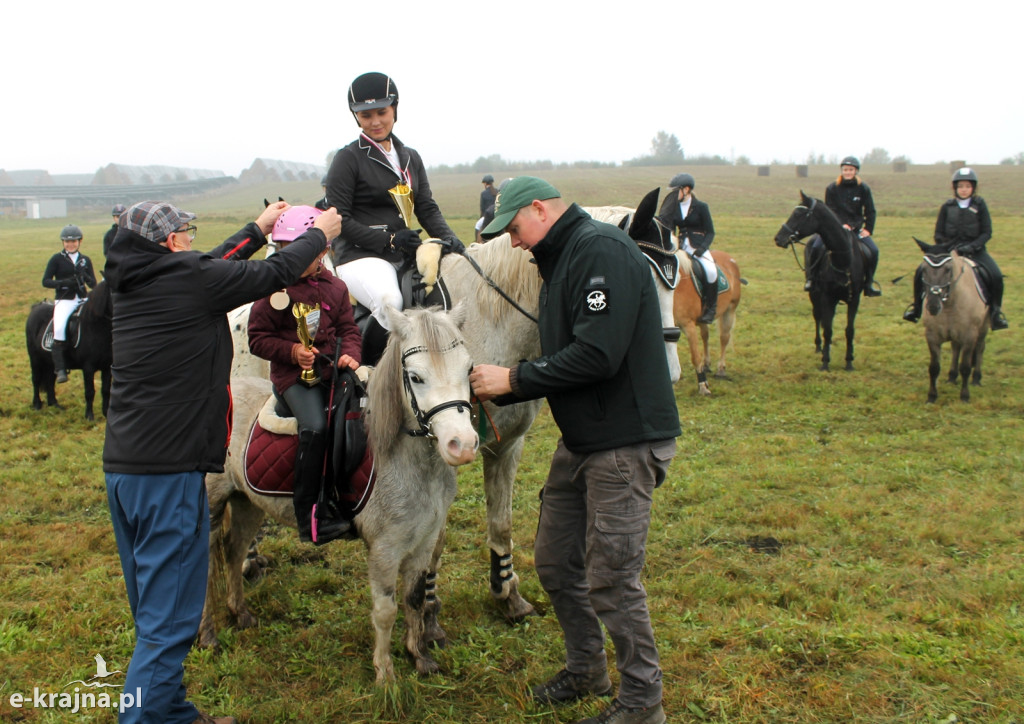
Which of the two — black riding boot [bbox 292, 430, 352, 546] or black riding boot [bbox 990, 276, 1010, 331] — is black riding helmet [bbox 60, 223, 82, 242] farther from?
black riding boot [bbox 990, 276, 1010, 331]

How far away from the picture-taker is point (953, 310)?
34.3 ft

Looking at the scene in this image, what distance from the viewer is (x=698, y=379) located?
1128cm

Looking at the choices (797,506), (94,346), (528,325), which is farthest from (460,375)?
(94,346)

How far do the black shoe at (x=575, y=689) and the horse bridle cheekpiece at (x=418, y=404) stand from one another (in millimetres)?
1517

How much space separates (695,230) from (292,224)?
362 inches

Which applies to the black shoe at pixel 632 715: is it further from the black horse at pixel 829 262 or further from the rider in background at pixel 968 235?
the black horse at pixel 829 262

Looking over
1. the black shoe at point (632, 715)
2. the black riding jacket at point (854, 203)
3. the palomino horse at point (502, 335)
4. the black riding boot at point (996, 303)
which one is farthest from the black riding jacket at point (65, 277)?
the black riding boot at point (996, 303)

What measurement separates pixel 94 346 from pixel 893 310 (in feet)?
50.6

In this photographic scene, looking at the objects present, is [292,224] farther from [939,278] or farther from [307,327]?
[939,278]

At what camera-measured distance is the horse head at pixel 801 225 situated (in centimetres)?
1230

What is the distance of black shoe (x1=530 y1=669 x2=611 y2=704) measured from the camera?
12.8 ft

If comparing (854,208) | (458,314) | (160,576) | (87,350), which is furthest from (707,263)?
(160,576)

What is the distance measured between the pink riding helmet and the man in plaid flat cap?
0.56 meters

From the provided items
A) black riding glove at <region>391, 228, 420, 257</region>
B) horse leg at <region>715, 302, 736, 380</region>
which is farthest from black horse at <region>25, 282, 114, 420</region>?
horse leg at <region>715, 302, 736, 380</region>
